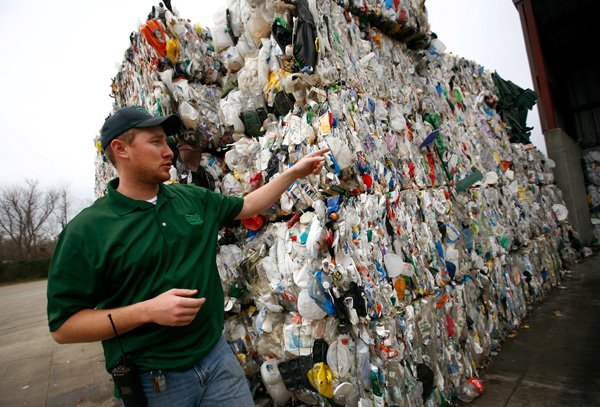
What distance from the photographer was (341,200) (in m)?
2.42

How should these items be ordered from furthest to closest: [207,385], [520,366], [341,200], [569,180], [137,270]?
1. [569,180]
2. [520,366]
3. [341,200]
4. [207,385]
5. [137,270]

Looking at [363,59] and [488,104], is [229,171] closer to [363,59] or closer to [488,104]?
[363,59]

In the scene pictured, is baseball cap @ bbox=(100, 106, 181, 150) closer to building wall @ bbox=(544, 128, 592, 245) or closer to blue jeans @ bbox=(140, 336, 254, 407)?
blue jeans @ bbox=(140, 336, 254, 407)

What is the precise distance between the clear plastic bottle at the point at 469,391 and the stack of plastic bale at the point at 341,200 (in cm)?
7

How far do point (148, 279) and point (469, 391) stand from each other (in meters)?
2.54

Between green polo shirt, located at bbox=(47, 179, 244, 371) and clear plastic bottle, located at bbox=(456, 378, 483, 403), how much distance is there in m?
2.17

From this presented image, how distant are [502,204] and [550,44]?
7.57 meters

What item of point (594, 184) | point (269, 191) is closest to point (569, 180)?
point (594, 184)

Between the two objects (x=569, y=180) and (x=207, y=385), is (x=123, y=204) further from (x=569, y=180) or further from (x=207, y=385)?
(x=569, y=180)

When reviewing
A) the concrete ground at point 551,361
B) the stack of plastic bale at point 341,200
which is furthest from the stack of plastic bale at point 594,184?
the stack of plastic bale at point 341,200

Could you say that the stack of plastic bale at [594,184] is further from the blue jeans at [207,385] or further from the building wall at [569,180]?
the blue jeans at [207,385]

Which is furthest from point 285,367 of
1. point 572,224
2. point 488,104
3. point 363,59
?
point 572,224

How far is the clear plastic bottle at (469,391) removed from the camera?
2664mm

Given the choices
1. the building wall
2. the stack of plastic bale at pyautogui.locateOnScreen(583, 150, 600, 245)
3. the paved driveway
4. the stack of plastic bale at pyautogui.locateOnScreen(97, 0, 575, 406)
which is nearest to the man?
the stack of plastic bale at pyautogui.locateOnScreen(97, 0, 575, 406)
